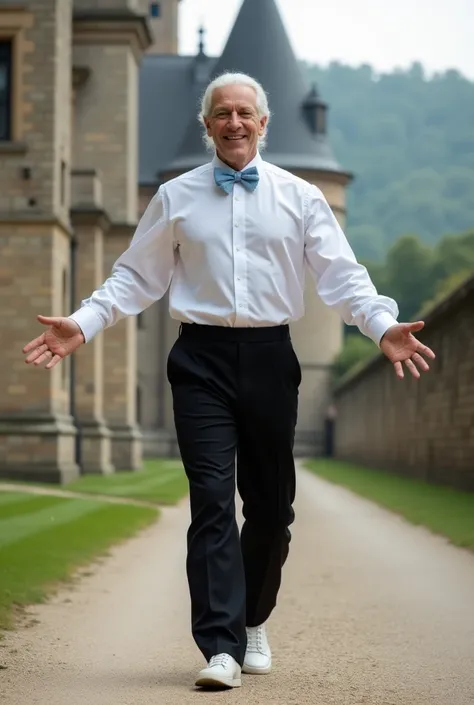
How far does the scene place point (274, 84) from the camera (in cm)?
6544

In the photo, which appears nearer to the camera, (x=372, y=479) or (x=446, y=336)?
(x=446, y=336)

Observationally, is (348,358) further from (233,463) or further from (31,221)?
(233,463)

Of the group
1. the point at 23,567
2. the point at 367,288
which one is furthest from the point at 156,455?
the point at 367,288

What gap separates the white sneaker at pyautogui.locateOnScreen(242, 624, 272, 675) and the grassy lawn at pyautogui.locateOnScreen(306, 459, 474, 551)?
19.9 feet

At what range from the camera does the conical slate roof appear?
Result: 212 ft

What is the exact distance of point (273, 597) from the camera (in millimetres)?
6410

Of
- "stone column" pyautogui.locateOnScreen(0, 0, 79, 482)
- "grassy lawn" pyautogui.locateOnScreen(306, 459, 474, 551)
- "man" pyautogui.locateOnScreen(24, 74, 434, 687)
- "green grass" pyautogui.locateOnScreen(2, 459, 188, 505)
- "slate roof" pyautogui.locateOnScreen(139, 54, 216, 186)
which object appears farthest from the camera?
"slate roof" pyautogui.locateOnScreen(139, 54, 216, 186)

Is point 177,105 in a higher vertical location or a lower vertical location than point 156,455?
higher

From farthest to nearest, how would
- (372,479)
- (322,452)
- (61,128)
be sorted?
(322,452)
(372,479)
(61,128)

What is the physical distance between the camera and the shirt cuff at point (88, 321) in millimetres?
6238

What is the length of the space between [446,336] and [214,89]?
17.5 metres

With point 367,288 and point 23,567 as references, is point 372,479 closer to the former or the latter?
point 23,567

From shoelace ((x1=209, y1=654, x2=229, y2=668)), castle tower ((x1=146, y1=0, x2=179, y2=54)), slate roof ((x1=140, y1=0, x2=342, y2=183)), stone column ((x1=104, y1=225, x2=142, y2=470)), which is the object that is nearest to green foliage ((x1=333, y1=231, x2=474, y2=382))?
castle tower ((x1=146, y1=0, x2=179, y2=54))

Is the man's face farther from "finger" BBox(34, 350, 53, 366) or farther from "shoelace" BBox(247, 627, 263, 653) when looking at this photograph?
"shoelace" BBox(247, 627, 263, 653)
